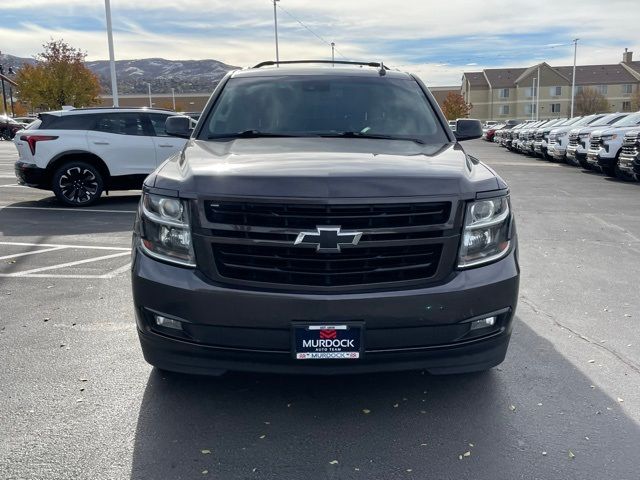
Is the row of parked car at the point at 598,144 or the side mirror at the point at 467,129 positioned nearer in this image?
the side mirror at the point at 467,129

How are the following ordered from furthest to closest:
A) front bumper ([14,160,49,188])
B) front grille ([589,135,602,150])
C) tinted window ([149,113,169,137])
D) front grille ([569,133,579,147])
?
front grille ([569,133,579,147]), front grille ([589,135,602,150]), tinted window ([149,113,169,137]), front bumper ([14,160,49,188])

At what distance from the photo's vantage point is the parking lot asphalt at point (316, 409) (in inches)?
114

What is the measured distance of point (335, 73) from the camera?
4.96m

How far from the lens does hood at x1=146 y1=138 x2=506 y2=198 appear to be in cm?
300

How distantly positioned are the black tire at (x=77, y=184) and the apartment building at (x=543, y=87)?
282 ft

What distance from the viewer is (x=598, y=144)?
1691 centimetres

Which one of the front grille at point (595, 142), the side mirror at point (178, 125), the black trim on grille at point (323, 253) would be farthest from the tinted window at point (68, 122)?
the front grille at point (595, 142)

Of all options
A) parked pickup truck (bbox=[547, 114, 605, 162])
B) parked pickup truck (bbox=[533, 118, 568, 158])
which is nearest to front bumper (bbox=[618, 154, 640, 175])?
parked pickup truck (bbox=[547, 114, 605, 162])

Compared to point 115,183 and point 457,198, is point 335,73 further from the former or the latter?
point 115,183

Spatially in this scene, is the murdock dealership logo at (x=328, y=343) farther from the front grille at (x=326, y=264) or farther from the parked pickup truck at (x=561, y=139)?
the parked pickup truck at (x=561, y=139)

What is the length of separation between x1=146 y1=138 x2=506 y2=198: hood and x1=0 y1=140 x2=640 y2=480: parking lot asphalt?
1205 mm

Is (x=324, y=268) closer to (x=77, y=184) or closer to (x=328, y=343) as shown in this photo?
(x=328, y=343)

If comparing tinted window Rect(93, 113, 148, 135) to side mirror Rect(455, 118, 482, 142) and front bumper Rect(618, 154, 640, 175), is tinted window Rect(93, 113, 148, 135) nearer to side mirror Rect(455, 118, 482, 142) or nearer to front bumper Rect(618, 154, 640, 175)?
side mirror Rect(455, 118, 482, 142)

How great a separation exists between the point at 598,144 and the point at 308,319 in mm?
16099
